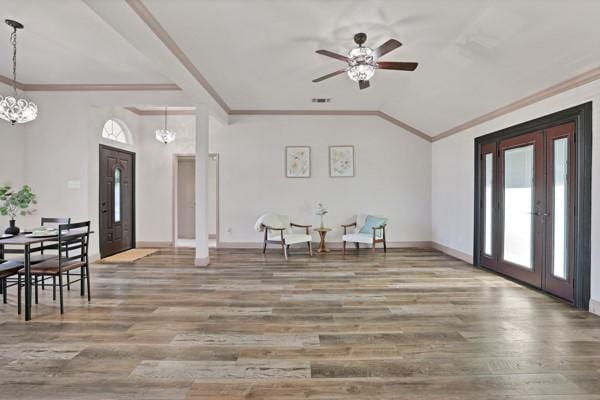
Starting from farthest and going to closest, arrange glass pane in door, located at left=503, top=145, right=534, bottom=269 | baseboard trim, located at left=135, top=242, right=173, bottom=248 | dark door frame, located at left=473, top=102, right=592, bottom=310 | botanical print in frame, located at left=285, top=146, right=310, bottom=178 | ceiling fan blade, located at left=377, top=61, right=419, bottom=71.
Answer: baseboard trim, located at left=135, top=242, right=173, bottom=248
botanical print in frame, located at left=285, top=146, right=310, bottom=178
glass pane in door, located at left=503, top=145, right=534, bottom=269
ceiling fan blade, located at left=377, top=61, right=419, bottom=71
dark door frame, located at left=473, top=102, right=592, bottom=310

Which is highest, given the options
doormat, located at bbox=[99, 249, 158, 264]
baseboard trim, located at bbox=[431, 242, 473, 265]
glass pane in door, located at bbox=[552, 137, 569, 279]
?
glass pane in door, located at bbox=[552, 137, 569, 279]

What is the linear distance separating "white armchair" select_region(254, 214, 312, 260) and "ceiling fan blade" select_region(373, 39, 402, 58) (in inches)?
145

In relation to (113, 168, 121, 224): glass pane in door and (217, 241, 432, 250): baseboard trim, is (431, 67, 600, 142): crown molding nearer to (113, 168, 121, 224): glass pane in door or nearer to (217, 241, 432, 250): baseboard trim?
(217, 241, 432, 250): baseboard trim

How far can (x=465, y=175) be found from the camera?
5.76 metres

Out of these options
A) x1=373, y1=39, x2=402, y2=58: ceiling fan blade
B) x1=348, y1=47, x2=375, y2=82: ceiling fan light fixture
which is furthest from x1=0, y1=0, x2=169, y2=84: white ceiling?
x1=373, y1=39, x2=402, y2=58: ceiling fan blade

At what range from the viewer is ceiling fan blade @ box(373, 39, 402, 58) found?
2932mm

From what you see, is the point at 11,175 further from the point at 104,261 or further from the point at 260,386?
the point at 260,386

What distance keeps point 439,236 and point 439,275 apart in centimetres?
226

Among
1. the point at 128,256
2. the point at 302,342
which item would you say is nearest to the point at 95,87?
the point at 128,256

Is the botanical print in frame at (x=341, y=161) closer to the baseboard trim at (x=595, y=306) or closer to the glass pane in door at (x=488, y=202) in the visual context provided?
the glass pane in door at (x=488, y=202)

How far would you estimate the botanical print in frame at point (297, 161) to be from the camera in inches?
275

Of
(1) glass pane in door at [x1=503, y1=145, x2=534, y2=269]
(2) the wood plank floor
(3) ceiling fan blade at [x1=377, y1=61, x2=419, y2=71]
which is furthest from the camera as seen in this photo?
(1) glass pane in door at [x1=503, y1=145, x2=534, y2=269]

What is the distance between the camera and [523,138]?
429cm

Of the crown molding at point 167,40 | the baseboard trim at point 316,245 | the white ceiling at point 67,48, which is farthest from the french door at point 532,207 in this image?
the white ceiling at point 67,48
